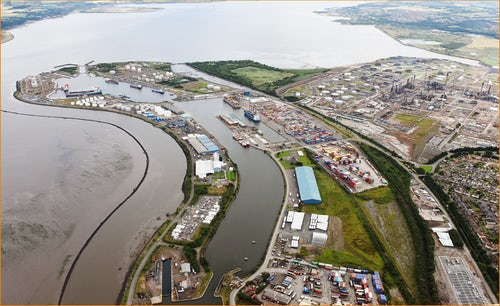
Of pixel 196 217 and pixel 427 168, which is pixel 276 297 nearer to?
pixel 196 217

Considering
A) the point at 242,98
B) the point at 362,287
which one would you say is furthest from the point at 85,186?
the point at 242,98

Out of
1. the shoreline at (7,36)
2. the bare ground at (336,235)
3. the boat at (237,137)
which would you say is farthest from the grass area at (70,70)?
the bare ground at (336,235)

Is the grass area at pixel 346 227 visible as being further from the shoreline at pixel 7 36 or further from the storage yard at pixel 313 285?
the shoreline at pixel 7 36

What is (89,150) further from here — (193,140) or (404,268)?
(404,268)

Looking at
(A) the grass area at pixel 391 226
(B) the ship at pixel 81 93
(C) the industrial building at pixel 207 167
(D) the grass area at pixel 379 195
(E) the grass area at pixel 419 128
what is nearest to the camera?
(A) the grass area at pixel 391 226

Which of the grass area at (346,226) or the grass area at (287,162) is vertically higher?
the grass area at (287,162)

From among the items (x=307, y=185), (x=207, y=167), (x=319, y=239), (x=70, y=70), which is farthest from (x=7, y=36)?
(x=319, y=239)

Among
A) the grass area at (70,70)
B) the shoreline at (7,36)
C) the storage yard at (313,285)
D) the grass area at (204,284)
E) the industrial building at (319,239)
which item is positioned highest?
the shoreline at (7,36)
